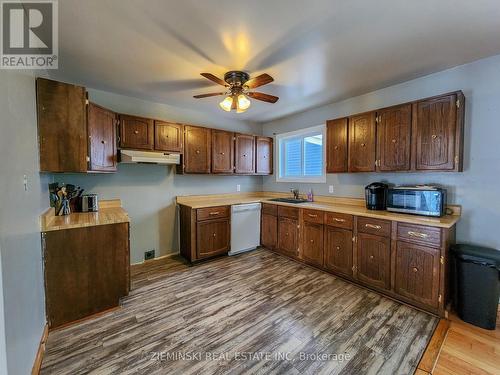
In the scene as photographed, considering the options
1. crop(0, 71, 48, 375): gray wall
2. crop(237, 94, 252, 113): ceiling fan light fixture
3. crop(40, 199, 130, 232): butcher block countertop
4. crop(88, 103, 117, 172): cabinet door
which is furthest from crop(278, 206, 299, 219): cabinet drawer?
crop(0, 71, 48, 375): gray wall

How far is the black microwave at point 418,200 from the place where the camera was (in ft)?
7.47

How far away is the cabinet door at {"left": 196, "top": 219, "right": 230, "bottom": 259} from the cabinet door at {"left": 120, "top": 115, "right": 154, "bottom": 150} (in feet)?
4.66

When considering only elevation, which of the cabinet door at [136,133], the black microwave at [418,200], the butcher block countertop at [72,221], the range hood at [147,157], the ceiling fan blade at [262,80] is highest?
the ceiling fan blade at [262,80]

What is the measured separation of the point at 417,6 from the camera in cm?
150

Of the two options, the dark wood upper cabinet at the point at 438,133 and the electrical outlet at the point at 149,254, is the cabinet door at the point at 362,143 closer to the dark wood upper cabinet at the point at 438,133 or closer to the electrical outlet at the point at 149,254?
the dark wood upper cabinet at the point at 438,133

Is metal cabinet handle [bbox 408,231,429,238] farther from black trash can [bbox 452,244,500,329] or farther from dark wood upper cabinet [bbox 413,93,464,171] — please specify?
dark wood upper cabinet [bbox 413,93,464,171]

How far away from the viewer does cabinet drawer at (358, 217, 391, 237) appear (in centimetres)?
240

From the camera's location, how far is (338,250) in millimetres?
2863

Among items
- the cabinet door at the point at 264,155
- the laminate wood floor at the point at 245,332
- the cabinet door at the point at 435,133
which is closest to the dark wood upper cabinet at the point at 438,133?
the cabinet door at the point at 435,133

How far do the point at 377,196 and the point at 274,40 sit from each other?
2.21 metres

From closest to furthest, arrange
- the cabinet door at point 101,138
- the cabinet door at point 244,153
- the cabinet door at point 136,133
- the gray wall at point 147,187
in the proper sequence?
1. the cabinet door at point 101,138
2. the cabinet door at point 136,133
3. the gray wall at point 147,187
4. the cabinet door at point 244,153

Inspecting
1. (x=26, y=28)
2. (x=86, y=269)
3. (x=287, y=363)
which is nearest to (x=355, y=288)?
(x=287, y=363)

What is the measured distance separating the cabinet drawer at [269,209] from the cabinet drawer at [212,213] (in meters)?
0.74

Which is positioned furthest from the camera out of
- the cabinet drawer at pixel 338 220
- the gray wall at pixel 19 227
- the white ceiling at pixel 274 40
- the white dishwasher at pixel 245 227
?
the white dishwasher at pixel 245 227
